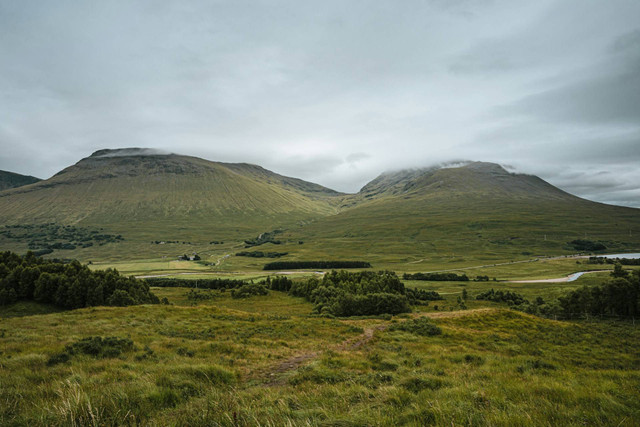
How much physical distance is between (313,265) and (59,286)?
5539 inches

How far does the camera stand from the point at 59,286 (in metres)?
57.7

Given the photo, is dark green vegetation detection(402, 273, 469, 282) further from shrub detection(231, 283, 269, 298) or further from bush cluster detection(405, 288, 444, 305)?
shrub detection(231, 283, 269, 298)

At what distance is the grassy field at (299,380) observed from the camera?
634cm

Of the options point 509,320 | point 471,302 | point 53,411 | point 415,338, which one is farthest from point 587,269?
point 53,411

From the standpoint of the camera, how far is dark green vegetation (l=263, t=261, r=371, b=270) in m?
181

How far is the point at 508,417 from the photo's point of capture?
20.1ft

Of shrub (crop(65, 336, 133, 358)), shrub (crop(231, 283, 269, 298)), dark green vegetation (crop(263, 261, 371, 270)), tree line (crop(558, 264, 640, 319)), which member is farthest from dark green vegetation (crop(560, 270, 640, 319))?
dark green vegetation (crop(263, 261, 371, 270))

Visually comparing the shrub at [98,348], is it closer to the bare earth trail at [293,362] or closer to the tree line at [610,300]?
the bare earth trail at [293,362]

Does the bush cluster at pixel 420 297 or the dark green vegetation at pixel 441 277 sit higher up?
the bush cluster at pixel 420 297

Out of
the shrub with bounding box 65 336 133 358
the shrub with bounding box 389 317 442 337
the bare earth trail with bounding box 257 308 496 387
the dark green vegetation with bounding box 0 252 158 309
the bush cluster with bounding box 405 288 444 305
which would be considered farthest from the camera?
the bush cluster with bounding box 405 288 444 305

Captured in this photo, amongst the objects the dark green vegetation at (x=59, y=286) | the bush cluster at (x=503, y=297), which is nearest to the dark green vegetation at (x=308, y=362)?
the dark green vegetation at (x=59, y=286)

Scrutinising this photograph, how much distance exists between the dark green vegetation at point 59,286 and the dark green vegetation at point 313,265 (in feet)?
399

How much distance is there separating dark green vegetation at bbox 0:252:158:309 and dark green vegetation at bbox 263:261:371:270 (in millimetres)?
121464

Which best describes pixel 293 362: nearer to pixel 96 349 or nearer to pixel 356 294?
pixel 96 349
